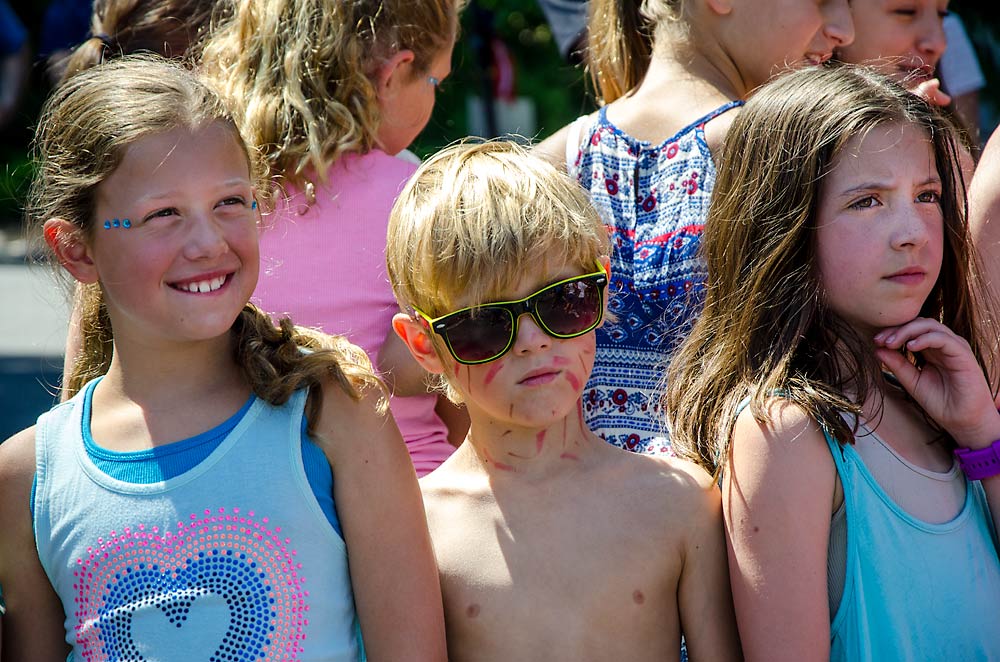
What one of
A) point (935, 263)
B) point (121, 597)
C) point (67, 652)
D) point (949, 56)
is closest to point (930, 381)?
point (935, 263)

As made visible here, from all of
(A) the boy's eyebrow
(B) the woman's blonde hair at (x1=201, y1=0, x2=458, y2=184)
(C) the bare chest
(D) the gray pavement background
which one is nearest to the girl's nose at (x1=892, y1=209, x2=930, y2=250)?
(A) the boy's eyebrow

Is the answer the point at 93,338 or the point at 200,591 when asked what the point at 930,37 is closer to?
the point at 93,338

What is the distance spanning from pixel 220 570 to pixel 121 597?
18 centimetres

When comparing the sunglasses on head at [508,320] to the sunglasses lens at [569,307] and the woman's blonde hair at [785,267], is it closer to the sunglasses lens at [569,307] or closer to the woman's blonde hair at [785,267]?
the sunglasses lens at [569,307]

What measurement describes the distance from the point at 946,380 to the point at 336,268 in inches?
51.9

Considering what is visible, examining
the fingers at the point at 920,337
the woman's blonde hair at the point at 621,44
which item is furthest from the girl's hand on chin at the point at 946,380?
the woman's blonde hair at the point at 621,44

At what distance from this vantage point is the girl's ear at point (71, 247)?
2.14m

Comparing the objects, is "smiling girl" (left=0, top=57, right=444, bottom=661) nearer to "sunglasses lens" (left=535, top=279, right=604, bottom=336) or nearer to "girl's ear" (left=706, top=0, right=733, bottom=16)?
"sunglasses lens" (left=535, top=279, right=604, bottom=336)

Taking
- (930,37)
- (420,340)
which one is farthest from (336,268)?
(930,37)

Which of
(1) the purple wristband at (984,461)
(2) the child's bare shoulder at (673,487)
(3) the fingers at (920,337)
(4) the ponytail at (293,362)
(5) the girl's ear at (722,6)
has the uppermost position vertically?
(5) the girl's ear at (722,6)

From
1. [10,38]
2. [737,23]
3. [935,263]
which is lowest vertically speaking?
[10,38]

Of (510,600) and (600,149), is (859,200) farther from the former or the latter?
(510,600)

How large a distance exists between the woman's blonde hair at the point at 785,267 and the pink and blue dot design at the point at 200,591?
2.54 ft

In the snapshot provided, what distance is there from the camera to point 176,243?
205cm
